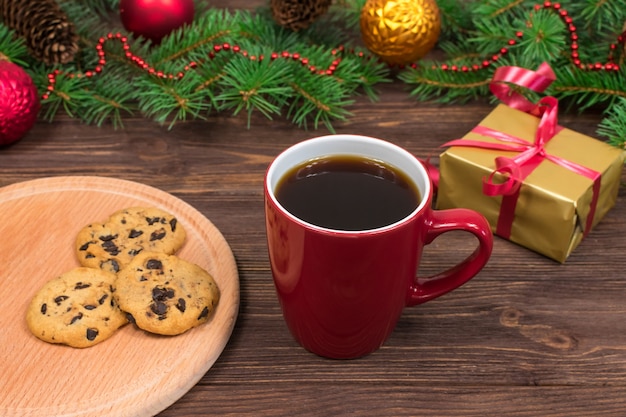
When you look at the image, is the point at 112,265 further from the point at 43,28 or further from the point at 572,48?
the point at 572,48

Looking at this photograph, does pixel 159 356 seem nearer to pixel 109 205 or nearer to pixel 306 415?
pixel 306 415

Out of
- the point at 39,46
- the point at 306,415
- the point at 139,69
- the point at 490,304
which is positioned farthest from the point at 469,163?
the point at 39,46

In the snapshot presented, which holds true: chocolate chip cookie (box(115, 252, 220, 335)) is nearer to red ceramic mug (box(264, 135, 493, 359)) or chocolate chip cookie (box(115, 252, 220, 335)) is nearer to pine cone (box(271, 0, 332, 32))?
red ceramic mug (box(264, 135, 493, 359))

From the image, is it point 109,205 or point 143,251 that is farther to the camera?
point 109,205

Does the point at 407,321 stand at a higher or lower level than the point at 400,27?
lower

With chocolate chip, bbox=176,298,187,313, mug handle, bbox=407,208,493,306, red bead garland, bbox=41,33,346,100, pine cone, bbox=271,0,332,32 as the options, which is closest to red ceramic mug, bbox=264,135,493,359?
mug handle, bbox=407,208,493,306

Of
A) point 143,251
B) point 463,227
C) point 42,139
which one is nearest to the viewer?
point 463,227

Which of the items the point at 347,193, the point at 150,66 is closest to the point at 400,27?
the point at 150,66
